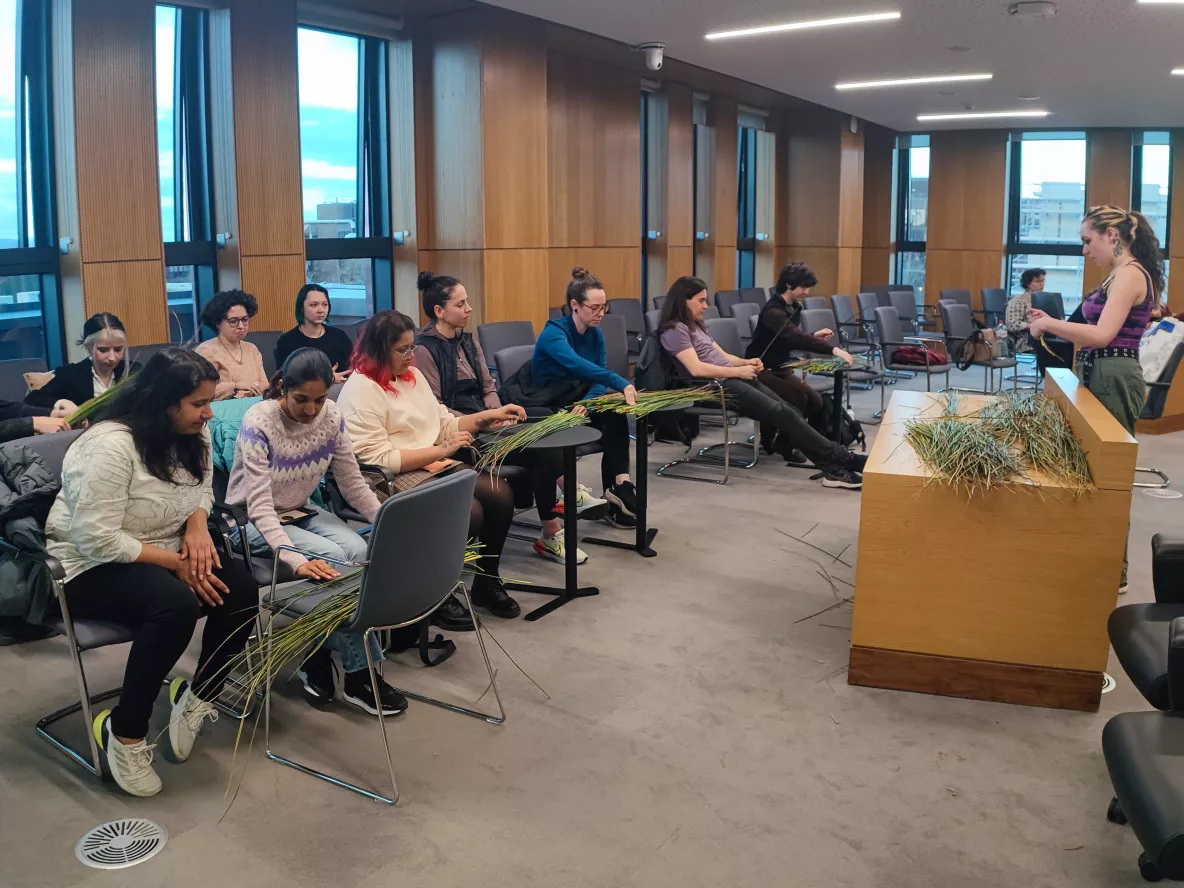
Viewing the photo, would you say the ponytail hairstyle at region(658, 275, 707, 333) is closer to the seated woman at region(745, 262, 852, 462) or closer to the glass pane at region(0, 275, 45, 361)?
the seated woman at region(745, 262, 852, 462)

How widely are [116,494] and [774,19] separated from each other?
5.85 meters

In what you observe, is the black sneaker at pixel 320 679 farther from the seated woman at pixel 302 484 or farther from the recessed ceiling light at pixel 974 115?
the recessed ceiling light at pixel 974 115

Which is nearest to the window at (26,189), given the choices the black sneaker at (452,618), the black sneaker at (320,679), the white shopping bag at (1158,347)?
the black sneaker at (452,618)

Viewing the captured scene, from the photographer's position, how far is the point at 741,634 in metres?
3.81

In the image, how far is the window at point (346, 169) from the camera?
7195mm

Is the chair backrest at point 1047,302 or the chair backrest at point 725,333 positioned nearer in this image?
the chair backrest at point 725,333

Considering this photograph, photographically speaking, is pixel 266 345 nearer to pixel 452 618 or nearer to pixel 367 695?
pixel 452 618

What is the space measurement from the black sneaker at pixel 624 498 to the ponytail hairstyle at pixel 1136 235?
238 centimetres

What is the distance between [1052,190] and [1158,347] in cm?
864

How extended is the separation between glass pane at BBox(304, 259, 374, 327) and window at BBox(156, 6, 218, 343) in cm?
97

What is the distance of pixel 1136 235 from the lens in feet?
13.2

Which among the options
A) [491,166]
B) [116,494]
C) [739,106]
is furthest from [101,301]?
[739,106]

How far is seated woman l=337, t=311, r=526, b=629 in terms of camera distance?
12.1 feet

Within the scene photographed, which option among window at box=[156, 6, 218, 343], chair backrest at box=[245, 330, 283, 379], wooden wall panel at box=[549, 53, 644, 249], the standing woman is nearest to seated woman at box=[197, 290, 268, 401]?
chair backrest at box=[245, 330, 283, 379]
